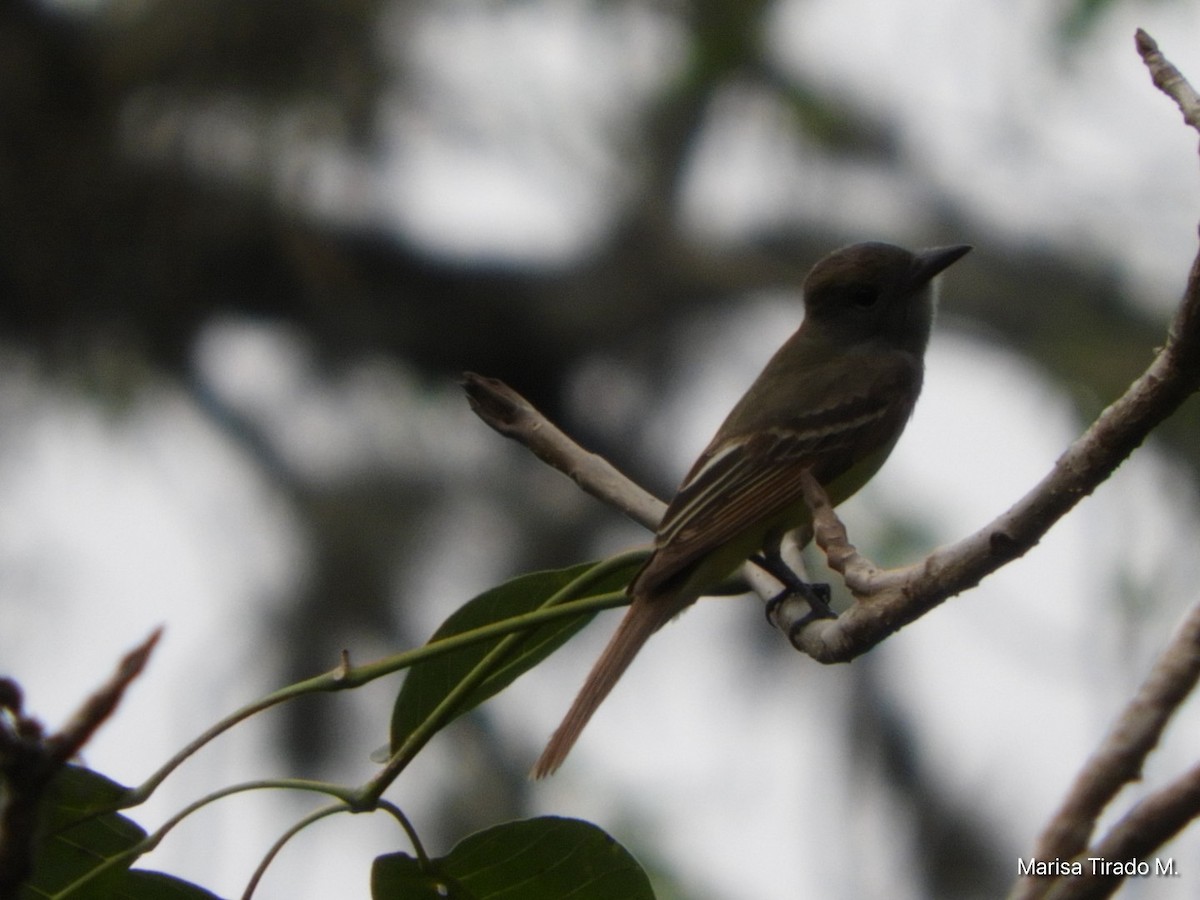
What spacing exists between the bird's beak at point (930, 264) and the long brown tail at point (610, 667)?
167cm

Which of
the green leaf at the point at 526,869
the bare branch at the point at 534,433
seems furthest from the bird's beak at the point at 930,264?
the green leaf at the point at 526,869

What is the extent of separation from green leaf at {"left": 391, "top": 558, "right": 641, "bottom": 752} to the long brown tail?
0.60m

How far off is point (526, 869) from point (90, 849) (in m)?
0.67

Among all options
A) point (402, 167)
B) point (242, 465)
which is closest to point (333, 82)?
point (402, 167)

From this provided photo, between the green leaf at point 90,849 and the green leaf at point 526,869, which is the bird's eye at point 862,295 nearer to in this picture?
the green leaf at point 526,869

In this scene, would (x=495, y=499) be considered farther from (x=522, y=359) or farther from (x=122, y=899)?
(x=122, y=899)

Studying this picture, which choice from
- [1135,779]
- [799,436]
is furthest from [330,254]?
[1135,779]

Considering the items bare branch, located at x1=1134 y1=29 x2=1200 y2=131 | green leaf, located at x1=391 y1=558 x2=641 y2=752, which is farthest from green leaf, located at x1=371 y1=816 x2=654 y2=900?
bare branch, located at x1=1134 y1=29 x2=1200 y2=131

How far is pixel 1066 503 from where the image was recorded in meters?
2.12

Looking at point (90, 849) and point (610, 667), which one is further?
point (610, 667)

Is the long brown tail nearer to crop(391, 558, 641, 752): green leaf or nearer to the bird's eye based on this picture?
crop(391, 558, 641, 752): green leaf

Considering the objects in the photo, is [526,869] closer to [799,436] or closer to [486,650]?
[486,650]

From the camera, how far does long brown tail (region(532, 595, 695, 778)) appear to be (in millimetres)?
3473

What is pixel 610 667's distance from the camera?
3.83 metres
